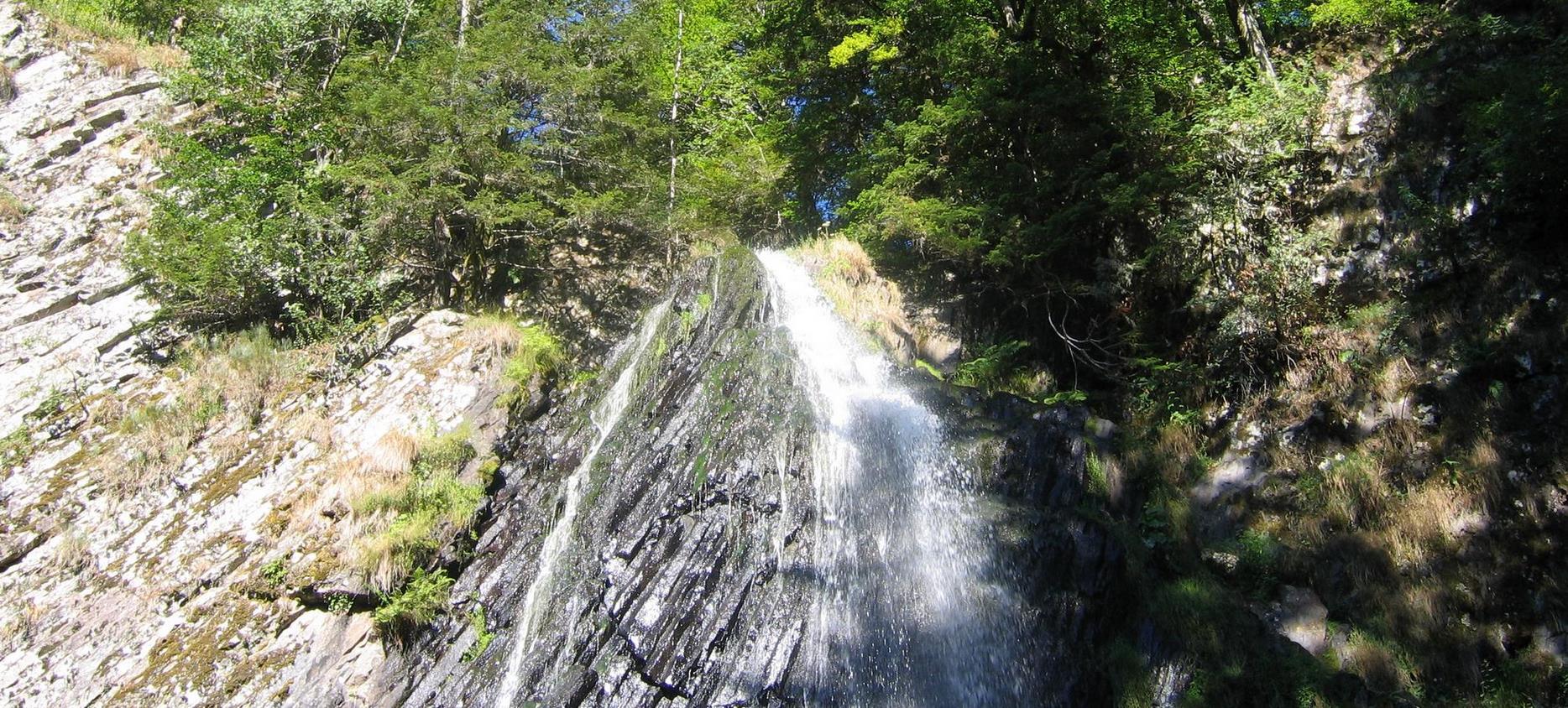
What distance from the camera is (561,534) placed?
7.82m

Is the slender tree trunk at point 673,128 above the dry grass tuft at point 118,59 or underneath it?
underneath

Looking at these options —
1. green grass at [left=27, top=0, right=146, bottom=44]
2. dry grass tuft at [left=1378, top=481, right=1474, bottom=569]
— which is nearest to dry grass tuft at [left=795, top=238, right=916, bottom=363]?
dry grass tuft at [left=1378, top=481, right=1474, bottom=569]

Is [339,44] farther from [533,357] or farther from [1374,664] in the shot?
[1374,664]

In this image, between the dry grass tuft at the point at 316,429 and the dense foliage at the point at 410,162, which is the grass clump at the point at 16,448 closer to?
the dense foliage at the point at 410,162

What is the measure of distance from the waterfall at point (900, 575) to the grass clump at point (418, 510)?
174 inches

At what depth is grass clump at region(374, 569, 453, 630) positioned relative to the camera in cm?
785

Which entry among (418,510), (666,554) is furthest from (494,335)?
(666,554)

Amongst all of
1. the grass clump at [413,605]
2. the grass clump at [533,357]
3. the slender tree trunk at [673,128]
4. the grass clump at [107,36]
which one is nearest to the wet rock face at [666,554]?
→ the grass clump at [413,605]

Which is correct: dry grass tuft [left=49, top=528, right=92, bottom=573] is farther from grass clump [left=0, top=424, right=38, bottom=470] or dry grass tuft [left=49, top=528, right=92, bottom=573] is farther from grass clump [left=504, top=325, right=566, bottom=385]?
grass clump [left=504, top=325, right=566, bottom=385]

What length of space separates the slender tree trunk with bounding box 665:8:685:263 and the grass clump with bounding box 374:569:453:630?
678cm

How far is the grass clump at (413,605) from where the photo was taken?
7848 mm

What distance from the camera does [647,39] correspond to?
45.2 feet

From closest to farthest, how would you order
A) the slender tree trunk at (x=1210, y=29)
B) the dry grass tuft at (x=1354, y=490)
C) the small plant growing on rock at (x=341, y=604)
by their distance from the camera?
the dry grass tuft at (x=1354, y=490)
the small plant growing on rock at (x=341, y=604)
the slender tree trunk at (x=1210, y=29)

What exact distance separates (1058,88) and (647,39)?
783 centimetres
